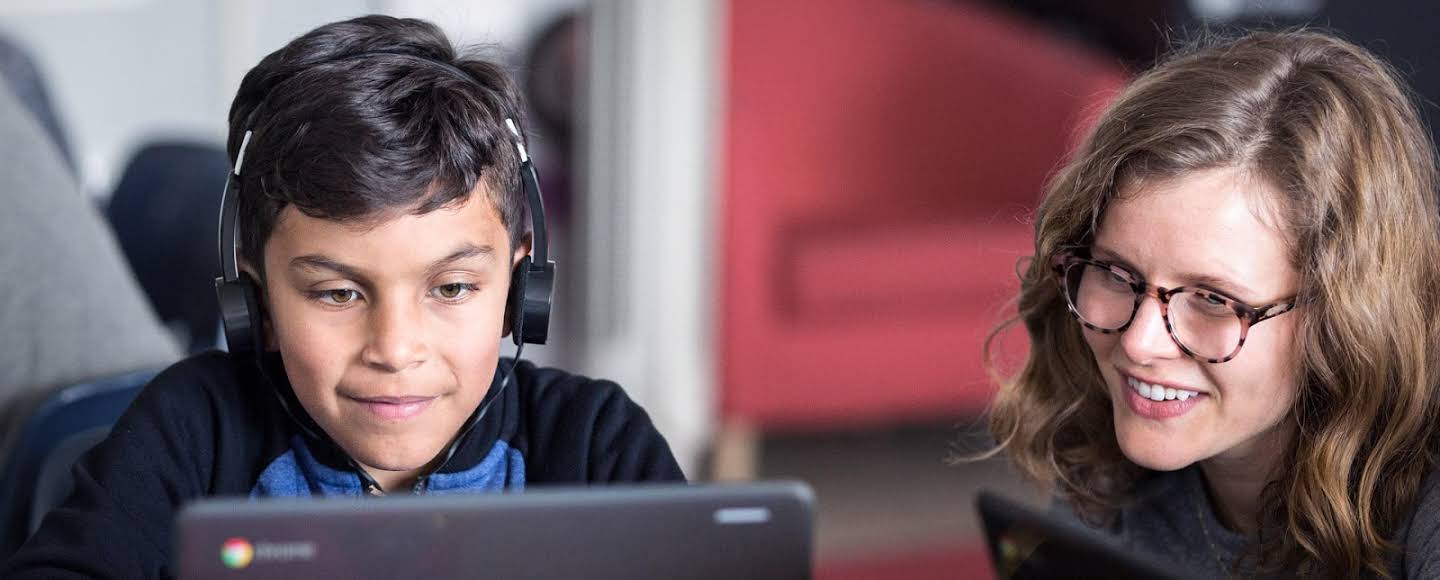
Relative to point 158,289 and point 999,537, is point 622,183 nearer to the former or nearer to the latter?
point 158,289

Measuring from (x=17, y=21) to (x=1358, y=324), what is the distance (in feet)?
9.90

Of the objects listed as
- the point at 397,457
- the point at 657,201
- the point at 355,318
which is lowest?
the point at 657,201

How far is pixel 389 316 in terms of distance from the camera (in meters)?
0.91

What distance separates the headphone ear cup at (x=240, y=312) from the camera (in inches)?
37.8

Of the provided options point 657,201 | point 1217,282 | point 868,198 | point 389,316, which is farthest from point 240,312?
point 868,198

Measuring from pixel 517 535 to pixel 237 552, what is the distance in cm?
13

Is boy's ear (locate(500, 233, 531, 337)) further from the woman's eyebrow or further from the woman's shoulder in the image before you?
the woman's shoulder

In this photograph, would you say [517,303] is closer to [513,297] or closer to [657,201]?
[513,297]

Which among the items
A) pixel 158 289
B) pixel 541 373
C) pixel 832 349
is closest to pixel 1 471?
pixel 541 373

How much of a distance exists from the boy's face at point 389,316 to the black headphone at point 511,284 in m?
0.02

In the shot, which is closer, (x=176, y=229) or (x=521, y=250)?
(x=521, y=250)

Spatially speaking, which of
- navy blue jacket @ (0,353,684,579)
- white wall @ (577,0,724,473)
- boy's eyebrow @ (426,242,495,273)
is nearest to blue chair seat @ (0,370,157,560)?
navy blue jacket @ (0,353,684,579)

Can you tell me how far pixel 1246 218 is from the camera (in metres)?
0.96

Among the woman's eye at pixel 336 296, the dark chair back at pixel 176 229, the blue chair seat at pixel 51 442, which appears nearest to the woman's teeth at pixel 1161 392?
the woman's eye at pixel 336 296
